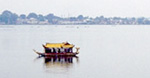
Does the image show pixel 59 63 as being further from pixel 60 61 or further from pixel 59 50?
pixel 59 50

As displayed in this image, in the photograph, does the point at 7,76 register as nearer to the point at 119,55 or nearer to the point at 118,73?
the point at 118,73

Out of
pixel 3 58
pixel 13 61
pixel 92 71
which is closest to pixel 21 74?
pixel 92 71

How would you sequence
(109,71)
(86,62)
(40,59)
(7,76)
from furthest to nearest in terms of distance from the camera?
(40,59) → (86,62) → (109,71) → (7,76)

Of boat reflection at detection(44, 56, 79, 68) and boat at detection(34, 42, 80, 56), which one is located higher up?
boat at detection(34, 42, 80, 56)

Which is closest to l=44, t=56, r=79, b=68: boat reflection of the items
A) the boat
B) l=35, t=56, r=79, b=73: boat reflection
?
l=35, t=56, r=79, b=73: boat reflection

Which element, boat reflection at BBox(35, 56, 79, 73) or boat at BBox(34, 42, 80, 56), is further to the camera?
boat at BBox(34, 42, 80, 56)

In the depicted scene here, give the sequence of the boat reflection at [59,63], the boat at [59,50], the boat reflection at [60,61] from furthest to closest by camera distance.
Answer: the boat at [59,50] → the boat reflection at [60,61] → the boat reflection at [59,63]

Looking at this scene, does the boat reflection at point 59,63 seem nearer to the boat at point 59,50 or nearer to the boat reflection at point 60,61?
the boat reflection at point 60,61

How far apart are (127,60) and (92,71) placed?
8652 millimetres

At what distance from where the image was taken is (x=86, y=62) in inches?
1628

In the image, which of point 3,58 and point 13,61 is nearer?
point 13,61

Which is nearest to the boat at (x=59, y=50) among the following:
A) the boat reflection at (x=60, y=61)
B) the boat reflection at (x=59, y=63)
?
the boat reflection at (x=59, y=63)

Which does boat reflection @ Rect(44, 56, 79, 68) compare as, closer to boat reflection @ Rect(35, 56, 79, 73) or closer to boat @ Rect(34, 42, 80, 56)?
boat reflection @ Rect(35, 56, 79, 73)

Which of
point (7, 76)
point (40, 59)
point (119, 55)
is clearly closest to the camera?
point (7, 76)
